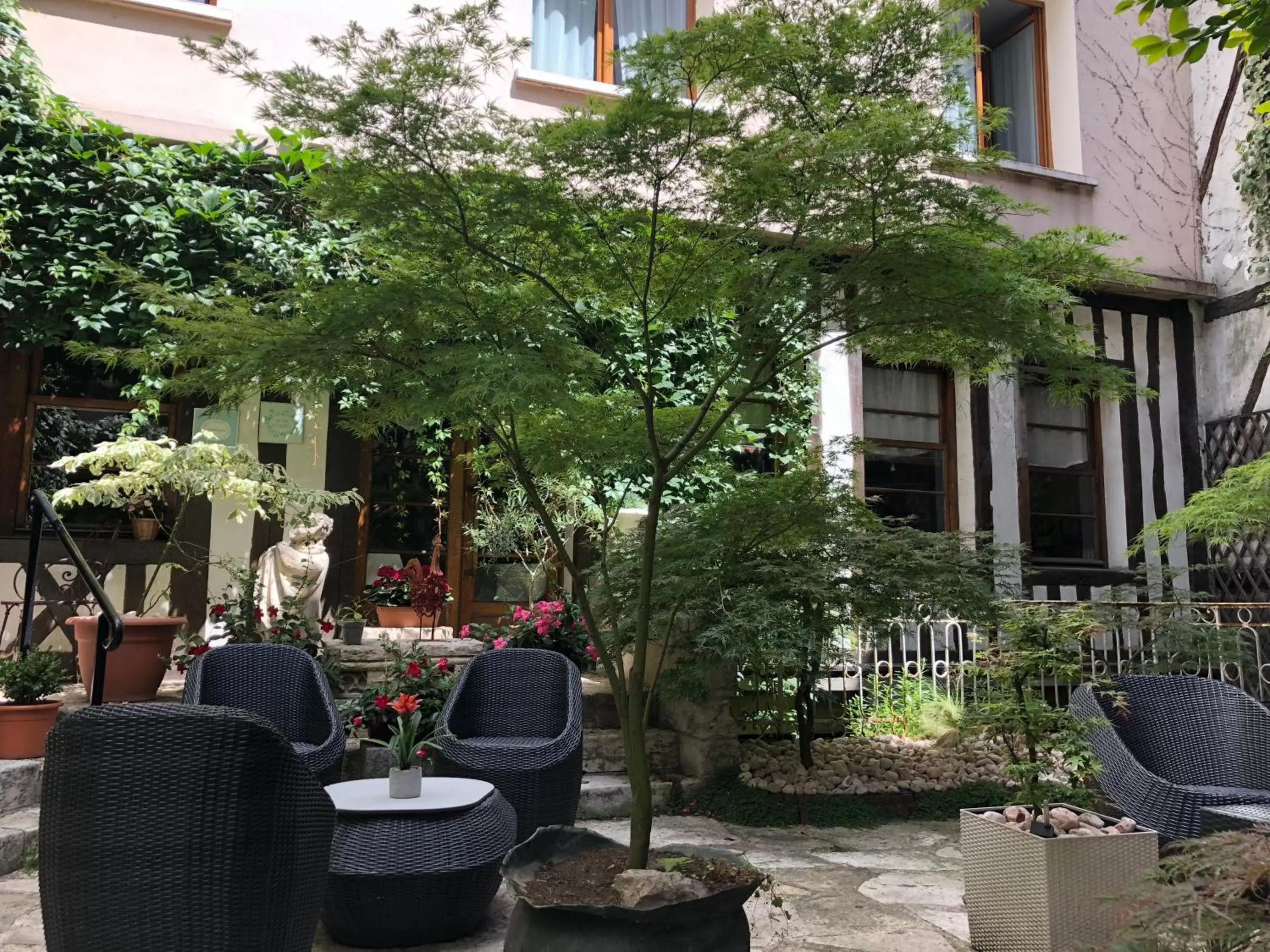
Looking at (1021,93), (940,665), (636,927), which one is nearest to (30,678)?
(636,927)

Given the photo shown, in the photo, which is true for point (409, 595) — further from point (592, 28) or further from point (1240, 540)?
point (1240, 540)

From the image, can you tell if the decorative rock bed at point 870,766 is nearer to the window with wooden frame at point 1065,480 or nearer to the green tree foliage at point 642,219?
the green tree foliage at point 642,219

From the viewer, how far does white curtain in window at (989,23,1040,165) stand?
8359 millimetres

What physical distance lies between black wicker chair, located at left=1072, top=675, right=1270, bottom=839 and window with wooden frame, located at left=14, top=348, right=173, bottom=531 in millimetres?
5554

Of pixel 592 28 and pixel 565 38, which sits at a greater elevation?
pixel 592 28

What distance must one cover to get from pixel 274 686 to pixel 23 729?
102cm

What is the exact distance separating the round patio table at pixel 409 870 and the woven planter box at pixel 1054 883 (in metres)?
1.52

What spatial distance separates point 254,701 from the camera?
4.18 meters

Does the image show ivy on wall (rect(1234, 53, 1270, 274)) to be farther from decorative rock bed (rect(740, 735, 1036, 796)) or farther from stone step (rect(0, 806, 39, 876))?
stone step (rect(0, 806, 39, 876))

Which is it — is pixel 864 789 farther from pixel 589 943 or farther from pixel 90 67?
pixel 90 67

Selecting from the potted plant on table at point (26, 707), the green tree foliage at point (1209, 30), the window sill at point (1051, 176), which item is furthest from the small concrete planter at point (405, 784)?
the window sill at point (1051, 176)

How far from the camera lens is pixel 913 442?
769cm

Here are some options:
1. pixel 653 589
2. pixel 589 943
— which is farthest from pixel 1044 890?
pixel 653 589

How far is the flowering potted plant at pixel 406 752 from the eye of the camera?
10.0 ft
